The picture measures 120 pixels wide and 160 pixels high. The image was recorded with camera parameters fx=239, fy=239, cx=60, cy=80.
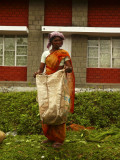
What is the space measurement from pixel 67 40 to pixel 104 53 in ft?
6.63

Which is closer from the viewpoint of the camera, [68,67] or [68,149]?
[68,67]

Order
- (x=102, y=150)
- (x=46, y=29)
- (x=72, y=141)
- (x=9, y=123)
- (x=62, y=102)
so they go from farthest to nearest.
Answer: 1. (x=46, y=29)
2. (x=9, y=123)
3. (x=72, y=141)
4. (x=102, y=150)
5. (x=62, y=102)

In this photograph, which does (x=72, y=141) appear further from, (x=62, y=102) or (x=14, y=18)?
(x=14, y=18)

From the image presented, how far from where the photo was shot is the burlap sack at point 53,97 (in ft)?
12.6

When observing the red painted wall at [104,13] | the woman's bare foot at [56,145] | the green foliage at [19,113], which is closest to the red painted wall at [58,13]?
the red painted wall at [104,13]

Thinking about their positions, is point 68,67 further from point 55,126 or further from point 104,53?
point 104,53

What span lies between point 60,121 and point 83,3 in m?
9.39

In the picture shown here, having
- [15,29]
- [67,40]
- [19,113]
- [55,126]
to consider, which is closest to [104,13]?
[67,40]

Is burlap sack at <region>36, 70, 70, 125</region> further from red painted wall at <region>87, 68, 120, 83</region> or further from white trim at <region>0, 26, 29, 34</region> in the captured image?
red painted wall at <region>87, 68, 120, 83</region>

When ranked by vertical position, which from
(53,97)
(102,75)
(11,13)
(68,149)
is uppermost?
(11,13)

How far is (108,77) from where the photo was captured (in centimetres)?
1219

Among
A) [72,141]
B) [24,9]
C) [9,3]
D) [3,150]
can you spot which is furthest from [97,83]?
[3,150]

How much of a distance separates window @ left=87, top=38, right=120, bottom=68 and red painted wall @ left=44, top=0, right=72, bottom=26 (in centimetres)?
171

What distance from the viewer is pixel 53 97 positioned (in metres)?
3.91
